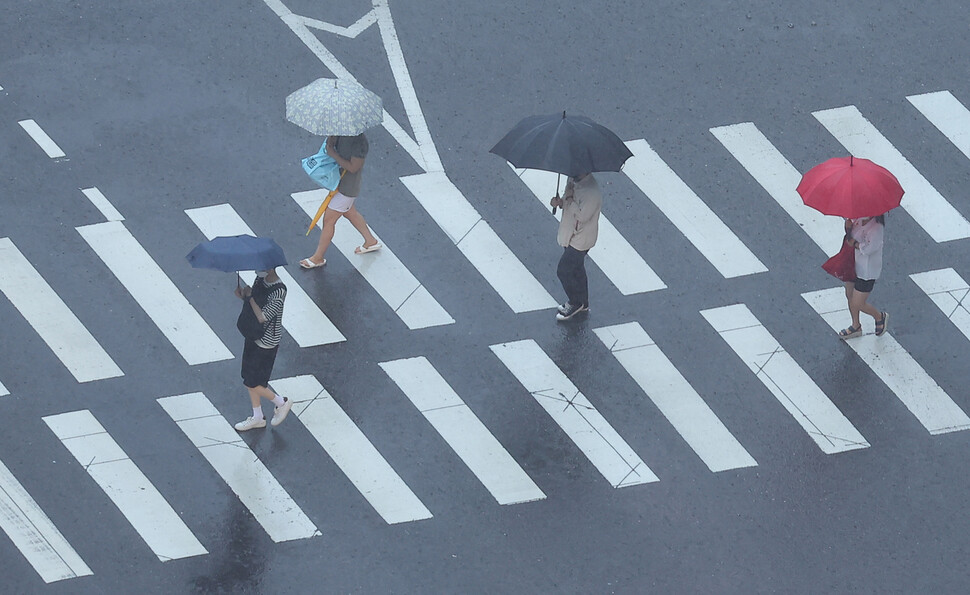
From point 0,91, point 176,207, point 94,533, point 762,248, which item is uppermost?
point 0,91

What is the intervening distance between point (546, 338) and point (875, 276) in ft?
10.4

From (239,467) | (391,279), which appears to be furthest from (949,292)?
(239,467)

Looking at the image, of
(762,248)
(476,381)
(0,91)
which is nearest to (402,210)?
(476,381)

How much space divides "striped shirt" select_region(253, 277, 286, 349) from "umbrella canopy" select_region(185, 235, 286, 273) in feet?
0.75

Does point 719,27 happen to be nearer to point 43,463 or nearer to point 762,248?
point 762,248

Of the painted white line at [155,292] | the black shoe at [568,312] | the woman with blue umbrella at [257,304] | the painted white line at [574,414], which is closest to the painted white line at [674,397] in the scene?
the black shoe at [568,312]

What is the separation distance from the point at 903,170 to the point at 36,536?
987 cm

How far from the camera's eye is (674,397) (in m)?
15.4

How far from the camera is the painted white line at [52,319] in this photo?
15398 millimetres

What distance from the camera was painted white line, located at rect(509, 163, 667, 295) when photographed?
1652 cm

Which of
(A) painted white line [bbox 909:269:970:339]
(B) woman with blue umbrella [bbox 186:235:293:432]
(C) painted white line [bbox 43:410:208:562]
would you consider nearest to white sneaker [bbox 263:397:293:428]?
(B) woman with blue umbrella [bbox 186:235:293:432]

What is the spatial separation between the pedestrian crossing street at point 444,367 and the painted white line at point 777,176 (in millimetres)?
21

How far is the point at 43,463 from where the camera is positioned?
1448 centimetres

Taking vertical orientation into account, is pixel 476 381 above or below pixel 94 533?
above
